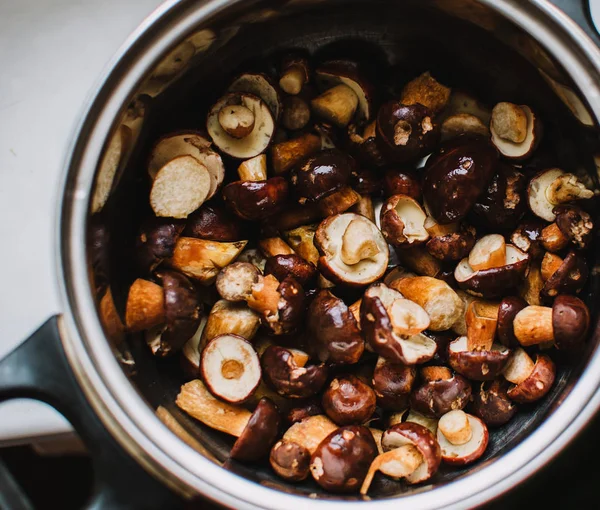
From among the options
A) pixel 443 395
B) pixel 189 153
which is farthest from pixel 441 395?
pixel 189 153

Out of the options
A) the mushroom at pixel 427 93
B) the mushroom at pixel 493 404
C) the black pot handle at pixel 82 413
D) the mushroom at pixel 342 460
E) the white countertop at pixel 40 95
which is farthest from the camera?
the white countertop at pixel 40 95

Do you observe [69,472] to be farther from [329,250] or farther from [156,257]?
[329,250]

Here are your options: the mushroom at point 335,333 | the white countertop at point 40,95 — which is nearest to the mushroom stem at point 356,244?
the mushroom at point 335,333

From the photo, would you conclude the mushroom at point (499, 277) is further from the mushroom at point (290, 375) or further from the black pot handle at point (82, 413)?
the black pot handle at point (82, 413)

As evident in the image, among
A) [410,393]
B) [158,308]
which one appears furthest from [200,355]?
[410,393]

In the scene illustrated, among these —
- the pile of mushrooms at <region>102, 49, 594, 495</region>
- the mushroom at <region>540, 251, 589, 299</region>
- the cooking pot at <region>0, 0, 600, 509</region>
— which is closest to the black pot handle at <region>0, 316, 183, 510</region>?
the cooking pot at <region>0, 0, 600, 509</region>

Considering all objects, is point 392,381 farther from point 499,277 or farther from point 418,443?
point 499,277
